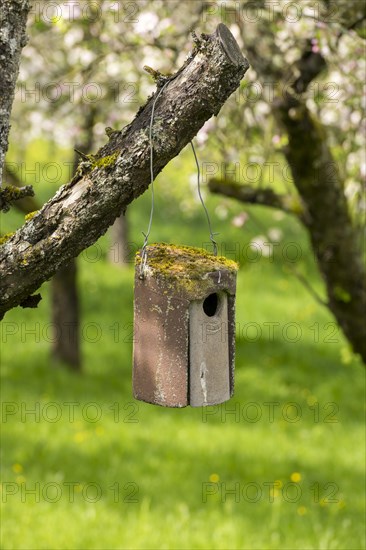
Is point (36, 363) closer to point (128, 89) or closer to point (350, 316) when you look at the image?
point (128, 89)

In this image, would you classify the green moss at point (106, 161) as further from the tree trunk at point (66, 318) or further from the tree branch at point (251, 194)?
the tree trunk at point (66, 318)

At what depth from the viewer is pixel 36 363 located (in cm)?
1071

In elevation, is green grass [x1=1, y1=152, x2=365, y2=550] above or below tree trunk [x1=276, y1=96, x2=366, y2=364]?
below

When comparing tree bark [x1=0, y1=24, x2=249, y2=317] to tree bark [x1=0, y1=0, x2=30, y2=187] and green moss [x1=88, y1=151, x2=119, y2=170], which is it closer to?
green moss [x1=88, y1=151, x2=119, y2=170]

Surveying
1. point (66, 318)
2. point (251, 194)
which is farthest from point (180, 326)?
point (66, 318)

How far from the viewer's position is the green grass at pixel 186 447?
603 cm

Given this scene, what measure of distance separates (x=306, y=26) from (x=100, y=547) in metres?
4.01

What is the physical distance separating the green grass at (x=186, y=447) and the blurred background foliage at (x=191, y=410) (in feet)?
0.08

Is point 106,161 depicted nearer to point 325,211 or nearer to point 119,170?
point 119,170

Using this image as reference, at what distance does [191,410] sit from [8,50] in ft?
22.1

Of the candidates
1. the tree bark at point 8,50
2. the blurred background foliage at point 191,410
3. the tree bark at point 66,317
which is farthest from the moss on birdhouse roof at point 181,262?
the tree bark at point 66,317

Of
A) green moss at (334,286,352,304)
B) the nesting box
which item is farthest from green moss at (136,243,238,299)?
green moss at (334,286,352,304)

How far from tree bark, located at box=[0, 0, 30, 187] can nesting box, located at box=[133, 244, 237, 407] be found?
0.78 m

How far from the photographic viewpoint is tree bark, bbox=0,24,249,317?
272 centimetres
